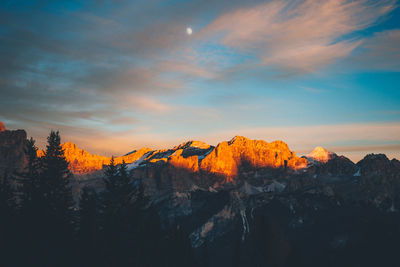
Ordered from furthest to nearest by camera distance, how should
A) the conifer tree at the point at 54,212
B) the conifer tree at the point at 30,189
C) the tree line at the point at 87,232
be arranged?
the conifer tree at the point at 30,189 < the conifer tree at the point at 54,212 < the tree line at the point at 87,232

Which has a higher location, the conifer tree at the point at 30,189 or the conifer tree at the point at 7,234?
the conifer tree at the point at 30,189

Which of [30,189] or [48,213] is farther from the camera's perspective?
[30,189]

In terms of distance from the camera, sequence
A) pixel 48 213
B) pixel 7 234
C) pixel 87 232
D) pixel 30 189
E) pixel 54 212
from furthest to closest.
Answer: pixel 30 189 < pixel 54 212 < pixel 48 213 < pixel 87 232 < pixel 7 234

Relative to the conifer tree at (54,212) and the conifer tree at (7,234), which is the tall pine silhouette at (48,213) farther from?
the conifer tree at (7,234)

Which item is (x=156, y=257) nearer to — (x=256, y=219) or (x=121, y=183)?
(x=121, y=183)

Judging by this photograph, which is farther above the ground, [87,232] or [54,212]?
[54,212]

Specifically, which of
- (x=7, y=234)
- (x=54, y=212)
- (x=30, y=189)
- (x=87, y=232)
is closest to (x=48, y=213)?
(x=54, y=212)

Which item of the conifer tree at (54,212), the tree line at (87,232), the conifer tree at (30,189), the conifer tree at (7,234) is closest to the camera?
the conifer tree at (7,234)

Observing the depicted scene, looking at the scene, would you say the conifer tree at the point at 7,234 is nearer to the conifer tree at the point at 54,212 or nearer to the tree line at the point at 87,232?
the tree line at the point at 87,232

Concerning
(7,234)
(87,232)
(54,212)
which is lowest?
(87,232)

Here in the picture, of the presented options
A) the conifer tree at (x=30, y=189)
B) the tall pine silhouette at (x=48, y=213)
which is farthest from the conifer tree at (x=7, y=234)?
the conifer tree at (x=30, y=189)

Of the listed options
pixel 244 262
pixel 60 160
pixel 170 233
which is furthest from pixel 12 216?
pixel 244 262

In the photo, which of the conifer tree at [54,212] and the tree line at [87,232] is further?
the conifer tree at [54,212]

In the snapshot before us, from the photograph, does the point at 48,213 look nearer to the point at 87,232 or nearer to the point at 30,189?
the point at 30,189
